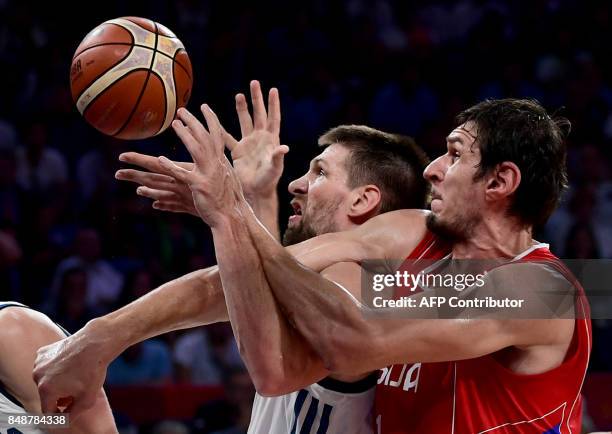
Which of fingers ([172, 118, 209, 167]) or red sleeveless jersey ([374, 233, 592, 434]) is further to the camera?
red sleeveless jersey ([374, 233, 592, 434])

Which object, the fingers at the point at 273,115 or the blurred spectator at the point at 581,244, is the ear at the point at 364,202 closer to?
the fingers at the point at 273,115

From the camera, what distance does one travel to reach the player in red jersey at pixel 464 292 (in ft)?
8.29

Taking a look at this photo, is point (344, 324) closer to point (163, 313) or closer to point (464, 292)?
point (464, 292)

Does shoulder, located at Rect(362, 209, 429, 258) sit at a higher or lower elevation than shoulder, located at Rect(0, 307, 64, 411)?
higher

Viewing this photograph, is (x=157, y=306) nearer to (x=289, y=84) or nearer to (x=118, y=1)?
(x=289, y=84)

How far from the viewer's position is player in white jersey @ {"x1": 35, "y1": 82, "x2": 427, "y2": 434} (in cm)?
272

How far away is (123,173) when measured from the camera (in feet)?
9.93

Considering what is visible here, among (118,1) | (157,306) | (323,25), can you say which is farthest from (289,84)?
(157,306)

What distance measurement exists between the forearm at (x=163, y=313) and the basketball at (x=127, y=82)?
2.10ft

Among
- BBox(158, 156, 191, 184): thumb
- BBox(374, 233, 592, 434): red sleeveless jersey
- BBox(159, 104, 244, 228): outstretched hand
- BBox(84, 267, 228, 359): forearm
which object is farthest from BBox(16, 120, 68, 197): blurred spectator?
BBox(374, 233, 592, 434): red sleeveless jersey

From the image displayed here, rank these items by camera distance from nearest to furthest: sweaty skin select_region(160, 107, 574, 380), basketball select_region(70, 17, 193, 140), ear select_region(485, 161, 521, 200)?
sweaty skin select_region(160, 107, 574, 380) → ear select_region(485, 161, 521, 200) → basketball select_region(70, 17, 193, 140)

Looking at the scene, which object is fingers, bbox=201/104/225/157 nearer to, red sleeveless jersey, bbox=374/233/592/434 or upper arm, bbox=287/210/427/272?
upper arm, bbox=287/210/427/272

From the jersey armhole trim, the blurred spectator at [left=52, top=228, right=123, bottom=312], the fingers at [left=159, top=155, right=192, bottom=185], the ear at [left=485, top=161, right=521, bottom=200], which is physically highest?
the ear at [left=485, top=161, right=521, bottom=200]

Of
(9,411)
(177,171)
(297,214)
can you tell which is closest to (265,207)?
(297,214)
